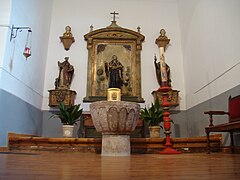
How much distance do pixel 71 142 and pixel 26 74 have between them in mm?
2135

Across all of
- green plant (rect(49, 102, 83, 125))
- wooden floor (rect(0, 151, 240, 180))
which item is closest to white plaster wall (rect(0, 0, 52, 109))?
green plant (rect(49, 102, 83, 125))

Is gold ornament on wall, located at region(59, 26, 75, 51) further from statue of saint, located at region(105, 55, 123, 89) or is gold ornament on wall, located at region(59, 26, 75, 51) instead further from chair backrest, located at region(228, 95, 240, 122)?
chair backrest, located at region(228, 95, 240, 122)

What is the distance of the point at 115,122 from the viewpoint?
272cm

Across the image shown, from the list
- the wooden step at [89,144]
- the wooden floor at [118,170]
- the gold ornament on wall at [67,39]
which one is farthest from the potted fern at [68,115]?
the wooden floor at [118,170]

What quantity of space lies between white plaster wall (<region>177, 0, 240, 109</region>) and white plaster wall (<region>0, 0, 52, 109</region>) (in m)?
3.96

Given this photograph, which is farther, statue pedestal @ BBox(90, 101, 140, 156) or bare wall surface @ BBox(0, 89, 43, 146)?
bare wall surface @ BBox(0, 89, 43, 146)

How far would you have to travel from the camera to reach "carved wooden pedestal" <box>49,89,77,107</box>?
5852 millimetres

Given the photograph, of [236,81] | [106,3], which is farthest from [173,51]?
[236,81]

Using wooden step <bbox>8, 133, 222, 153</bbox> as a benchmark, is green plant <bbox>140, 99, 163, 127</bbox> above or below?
above

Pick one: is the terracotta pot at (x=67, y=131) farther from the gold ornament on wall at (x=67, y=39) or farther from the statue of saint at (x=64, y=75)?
the gold ornament on wall at (x=67, y=39)

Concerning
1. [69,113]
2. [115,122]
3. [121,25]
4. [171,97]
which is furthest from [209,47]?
[69,113]

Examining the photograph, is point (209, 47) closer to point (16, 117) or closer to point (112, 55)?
point (112, 55)

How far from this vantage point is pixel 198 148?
12.7 ft

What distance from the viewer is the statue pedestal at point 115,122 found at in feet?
8.91
